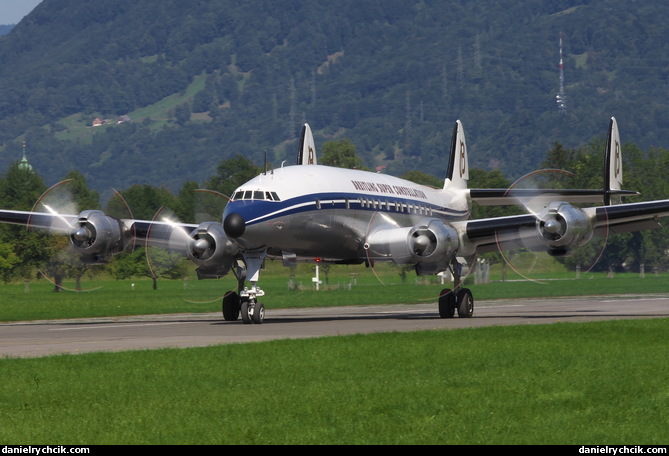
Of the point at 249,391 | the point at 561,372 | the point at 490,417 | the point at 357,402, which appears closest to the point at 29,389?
the point at 249,391

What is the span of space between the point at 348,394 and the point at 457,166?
114ft

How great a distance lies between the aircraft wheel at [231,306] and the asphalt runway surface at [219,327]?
0.60 metres

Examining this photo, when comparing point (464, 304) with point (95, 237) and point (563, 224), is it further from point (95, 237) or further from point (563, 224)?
point (95, 237)

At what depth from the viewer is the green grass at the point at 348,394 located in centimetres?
1451

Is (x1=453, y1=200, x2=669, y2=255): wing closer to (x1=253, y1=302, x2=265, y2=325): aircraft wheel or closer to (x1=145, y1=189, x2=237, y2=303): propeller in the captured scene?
(x1=253, y1=302, x2=265, y2=325): aircraft wheel

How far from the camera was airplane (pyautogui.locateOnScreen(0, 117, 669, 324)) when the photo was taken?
113 feet

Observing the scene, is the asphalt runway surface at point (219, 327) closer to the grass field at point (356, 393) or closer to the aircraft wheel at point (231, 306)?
the aircraft wheel at point (231, 306)

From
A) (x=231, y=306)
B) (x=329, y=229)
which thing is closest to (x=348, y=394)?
(x=329, y=229)

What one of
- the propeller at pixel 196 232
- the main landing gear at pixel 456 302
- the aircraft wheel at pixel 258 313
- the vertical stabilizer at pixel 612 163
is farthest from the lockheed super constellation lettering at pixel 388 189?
the vertical stabilizer at pixel 612 163

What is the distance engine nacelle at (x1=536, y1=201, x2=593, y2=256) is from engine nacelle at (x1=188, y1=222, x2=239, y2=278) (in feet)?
33.3

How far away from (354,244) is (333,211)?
7.56 feet

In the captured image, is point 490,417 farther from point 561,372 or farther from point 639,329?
point 639,329

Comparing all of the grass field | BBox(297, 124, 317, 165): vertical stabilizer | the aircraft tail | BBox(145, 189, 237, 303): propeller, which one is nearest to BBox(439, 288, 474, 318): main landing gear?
BBox(145, 189, 237, 303): propeller

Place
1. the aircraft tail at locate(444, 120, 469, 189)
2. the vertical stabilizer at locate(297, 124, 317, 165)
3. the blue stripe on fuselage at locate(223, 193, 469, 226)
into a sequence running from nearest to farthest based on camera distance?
the blue stripe on fuselage at locate(223, 193, 469, 226) → the vertical stabilizer at locate(297, 124, 317, 165) → the aircraft tail at locate(444, 120, 469, 189)
